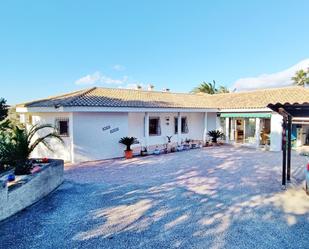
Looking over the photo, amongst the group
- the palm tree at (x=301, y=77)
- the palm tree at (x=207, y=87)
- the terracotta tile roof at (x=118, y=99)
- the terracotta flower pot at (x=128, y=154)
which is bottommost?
the terracotta flower pot at (x=128, y=154)

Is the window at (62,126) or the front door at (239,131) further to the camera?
the front door at (239,131)

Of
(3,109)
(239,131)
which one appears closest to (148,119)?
(239,131)

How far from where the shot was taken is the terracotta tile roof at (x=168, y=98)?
890 inches

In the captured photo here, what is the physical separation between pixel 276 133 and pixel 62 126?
2257 centimetres

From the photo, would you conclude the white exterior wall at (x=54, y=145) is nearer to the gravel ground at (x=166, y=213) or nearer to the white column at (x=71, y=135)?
the white column at (x=71, y=135)

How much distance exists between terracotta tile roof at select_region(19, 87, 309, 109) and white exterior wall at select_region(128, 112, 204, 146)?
79.0 inches

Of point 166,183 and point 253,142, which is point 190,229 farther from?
point 253,142

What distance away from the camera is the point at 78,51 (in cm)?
3416

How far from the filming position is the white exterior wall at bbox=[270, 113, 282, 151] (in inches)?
961

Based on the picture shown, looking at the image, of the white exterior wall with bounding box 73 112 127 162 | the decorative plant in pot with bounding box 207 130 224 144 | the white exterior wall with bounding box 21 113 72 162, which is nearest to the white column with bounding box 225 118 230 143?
the decorative plant in pot with bounding box 207 130 224 144

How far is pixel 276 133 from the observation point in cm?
2461

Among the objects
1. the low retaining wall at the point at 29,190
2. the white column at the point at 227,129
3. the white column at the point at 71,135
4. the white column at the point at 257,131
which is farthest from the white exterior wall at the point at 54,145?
the white column at the point at 257,131

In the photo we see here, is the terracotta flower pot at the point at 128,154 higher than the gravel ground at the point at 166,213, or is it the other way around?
the terracotta flower pot at the point at 128,154

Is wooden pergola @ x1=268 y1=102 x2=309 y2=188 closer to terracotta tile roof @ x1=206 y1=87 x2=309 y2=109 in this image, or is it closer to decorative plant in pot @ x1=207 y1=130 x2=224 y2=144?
terracotta tile roof @ x1=206 y1=87 x2=309 y2=109
